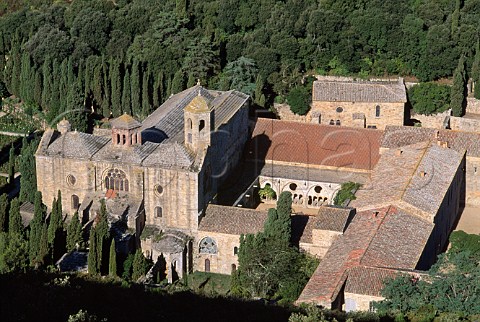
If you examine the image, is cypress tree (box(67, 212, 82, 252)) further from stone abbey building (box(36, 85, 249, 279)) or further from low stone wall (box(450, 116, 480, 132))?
low stone wall (box(450, 116, 480, 132))

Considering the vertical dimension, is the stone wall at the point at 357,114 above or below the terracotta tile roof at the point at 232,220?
above

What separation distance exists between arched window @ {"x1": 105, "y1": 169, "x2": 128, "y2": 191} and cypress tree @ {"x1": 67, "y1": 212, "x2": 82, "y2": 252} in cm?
322

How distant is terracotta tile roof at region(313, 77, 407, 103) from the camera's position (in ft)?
215

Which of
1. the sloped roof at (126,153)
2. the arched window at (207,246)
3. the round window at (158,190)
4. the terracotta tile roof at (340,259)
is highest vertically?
the sloped roof at (126,153)

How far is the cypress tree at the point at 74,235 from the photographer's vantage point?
49.6 meters

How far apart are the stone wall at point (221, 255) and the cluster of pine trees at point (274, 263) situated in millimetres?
1860

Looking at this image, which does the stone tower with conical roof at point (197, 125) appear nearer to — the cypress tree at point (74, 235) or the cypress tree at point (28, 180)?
the cypress tree at point (74, 235)

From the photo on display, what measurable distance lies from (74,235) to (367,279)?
591 inches

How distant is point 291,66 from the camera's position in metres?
71.7

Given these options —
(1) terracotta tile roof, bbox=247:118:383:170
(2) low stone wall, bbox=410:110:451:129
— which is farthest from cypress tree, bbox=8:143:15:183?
(2) low stone wall, bbox=410:110:451:129

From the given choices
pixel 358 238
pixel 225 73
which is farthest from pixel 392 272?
pixel 225 73

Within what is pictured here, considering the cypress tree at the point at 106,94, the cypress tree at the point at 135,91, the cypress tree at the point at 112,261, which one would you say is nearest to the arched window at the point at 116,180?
the cypress tree at the point at 112,261

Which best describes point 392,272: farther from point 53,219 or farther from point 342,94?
point 342,94

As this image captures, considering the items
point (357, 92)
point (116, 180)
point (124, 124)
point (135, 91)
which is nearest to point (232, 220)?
point (116, 180)
